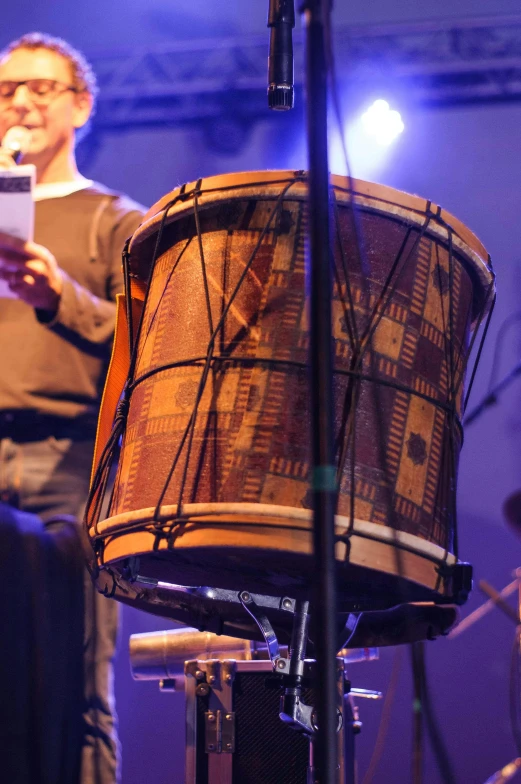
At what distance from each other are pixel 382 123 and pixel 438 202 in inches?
18.9

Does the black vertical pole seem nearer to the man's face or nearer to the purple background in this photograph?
the man's face

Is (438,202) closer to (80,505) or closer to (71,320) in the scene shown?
(71,320)

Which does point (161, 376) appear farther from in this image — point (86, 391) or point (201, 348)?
point (86, 391)

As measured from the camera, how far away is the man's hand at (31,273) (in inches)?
91.4

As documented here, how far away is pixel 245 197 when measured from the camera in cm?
171

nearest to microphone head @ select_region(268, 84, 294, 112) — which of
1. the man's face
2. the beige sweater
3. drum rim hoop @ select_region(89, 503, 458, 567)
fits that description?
drum rim hoop @ select_region(89, 503, 458, 567)

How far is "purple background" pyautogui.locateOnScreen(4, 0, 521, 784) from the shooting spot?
398 cm

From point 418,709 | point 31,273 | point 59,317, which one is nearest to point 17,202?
point 31,273

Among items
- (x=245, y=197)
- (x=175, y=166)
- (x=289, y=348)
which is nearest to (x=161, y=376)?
(x=289, y=348)

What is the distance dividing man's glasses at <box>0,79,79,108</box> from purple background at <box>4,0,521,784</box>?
68.1 inches

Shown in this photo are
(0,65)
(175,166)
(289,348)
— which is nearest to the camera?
(289,348)

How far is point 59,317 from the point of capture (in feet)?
8.09

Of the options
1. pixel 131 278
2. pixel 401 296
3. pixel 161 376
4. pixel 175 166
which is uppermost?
pixel 175 166

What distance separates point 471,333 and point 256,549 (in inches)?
29.9
